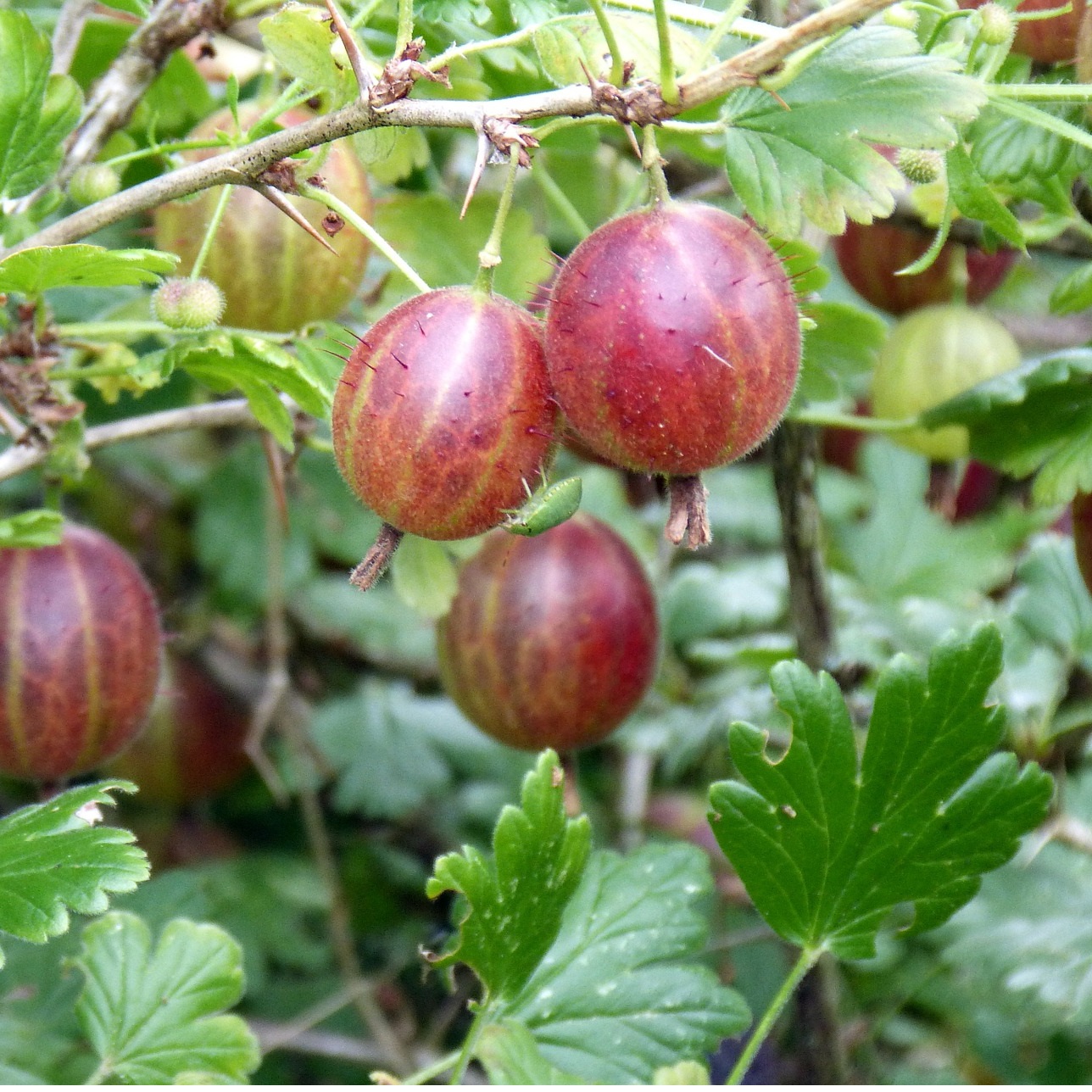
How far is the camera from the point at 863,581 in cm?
195

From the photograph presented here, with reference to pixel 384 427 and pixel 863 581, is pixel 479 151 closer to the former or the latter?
pixel 384 427

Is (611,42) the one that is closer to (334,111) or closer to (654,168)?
(654,168)

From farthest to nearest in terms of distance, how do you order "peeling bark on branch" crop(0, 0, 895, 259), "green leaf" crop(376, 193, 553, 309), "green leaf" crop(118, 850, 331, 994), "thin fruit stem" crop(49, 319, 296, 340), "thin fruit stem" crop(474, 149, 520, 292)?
"green leaf" crop(118, 850, 331, 994) < "green leaf" crop(376, 193, 553, 309) < "thin fruit stem" crop(49, 319, 296, 340) < "thin fruit stem" crop(474, 149, 520, 292) < "peeling bark on branch" crop(0, 0, 895, 259)

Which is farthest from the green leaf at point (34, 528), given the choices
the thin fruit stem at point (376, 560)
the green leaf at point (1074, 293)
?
the green leaf at point (1074, 293)

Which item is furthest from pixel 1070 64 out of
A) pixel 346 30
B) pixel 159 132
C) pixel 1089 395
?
pixel 159 132

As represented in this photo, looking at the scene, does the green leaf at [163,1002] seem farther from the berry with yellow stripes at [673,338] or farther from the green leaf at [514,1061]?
the berry with yellow stripes at [673,338]

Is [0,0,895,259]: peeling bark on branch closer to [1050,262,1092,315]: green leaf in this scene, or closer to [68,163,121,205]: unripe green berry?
[68,163,121,205]: unripe green berry

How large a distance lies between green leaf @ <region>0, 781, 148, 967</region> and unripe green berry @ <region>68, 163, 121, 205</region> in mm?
419

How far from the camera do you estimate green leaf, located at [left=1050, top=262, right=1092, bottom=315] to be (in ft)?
3.32

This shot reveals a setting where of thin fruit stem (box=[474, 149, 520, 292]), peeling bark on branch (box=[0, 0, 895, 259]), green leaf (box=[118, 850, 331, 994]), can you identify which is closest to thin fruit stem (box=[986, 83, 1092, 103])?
peeling bark on branch (box=[0, 0, 895, 259])

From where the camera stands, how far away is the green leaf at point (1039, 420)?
1046mm

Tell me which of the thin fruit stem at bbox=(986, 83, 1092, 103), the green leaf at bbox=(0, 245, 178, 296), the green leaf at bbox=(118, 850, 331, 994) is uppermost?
the thin fruit stem at bbox=(986, 83, 1092, 103)

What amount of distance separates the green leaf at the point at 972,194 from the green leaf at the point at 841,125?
86 mm

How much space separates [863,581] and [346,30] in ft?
4.63
